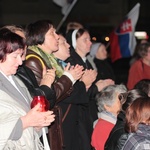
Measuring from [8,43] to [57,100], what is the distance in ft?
3.28

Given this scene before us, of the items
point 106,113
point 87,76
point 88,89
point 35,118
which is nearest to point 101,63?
point 88,89

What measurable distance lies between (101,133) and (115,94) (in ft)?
1.42

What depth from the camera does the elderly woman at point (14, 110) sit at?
2881mm

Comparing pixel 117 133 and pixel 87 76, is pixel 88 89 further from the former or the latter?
pixel 117 133

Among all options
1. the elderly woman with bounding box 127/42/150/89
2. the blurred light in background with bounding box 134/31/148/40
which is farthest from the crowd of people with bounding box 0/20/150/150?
the blurred light in background with bounding box 134/31/148/40

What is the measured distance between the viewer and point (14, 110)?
117 inches

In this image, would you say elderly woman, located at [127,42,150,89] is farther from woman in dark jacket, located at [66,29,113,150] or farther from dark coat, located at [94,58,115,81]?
woman in dark jacket, located at [66,29,113,150]

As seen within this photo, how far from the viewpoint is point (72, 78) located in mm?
4008

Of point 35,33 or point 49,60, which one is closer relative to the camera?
point 49,60

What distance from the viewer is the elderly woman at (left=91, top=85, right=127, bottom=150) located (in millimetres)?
4145

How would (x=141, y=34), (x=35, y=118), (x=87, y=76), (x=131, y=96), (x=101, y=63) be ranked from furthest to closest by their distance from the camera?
(x=141, y=34), (x=101, y=63), (x=87, y=76), (x=131, y=96), (x=35, y=118)

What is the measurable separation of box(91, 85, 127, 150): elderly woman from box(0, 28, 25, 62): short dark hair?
1400 mm

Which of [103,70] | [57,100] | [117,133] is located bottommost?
[117,133]

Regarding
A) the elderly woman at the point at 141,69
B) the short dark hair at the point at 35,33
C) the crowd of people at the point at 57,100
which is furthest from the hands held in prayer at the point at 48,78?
the elderly woman at the point at 141,69
